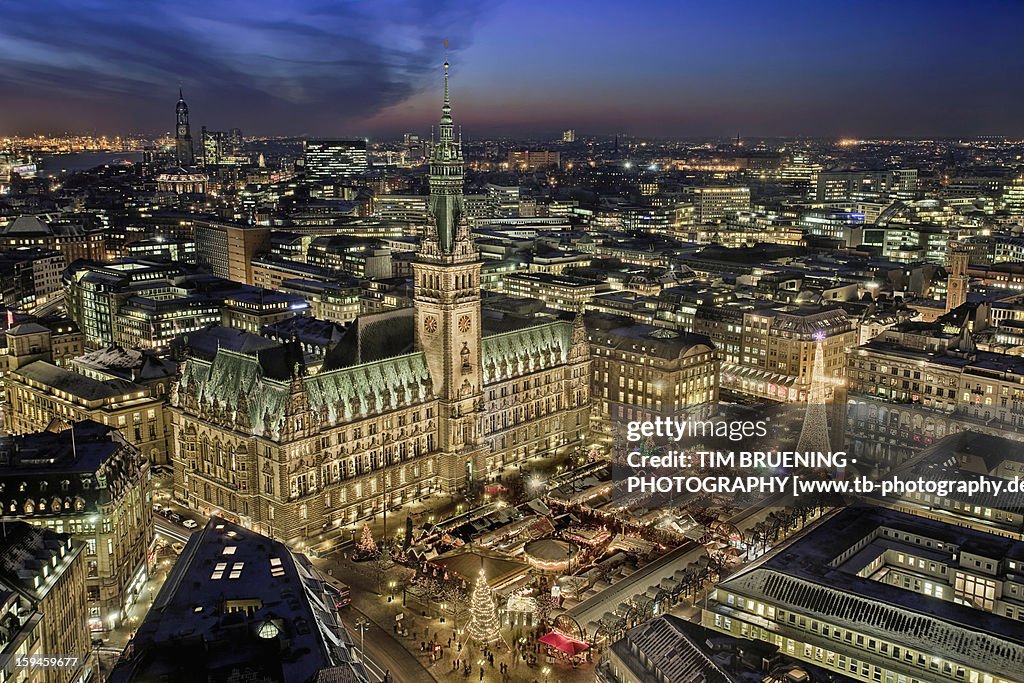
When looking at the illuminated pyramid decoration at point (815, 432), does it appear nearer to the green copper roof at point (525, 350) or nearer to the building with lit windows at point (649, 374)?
the building with lit windows at point (649, 374)

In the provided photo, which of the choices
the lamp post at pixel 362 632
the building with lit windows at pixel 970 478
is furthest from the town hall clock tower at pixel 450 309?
the building with lit windows at pixel 970 478

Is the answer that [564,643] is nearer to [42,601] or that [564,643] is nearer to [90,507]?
[42,601]

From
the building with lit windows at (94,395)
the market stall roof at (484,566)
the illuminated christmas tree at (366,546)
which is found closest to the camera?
the market stall roof at (484,566)

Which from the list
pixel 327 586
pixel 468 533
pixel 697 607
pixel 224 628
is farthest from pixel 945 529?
pixel 224 628

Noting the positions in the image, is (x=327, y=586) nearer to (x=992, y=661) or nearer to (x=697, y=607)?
(x=697, y=607)

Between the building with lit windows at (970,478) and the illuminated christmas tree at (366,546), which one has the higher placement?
the building with lit windows at (970,478)

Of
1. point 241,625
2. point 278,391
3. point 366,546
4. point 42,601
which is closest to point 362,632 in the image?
point 366,546

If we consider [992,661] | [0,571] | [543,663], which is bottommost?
[543,663]
